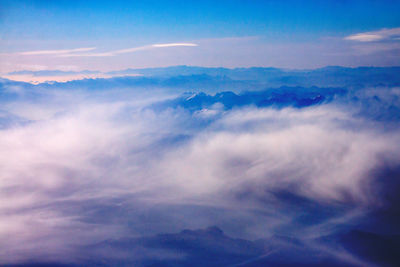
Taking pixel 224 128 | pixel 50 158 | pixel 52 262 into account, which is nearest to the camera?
pixel 52 262

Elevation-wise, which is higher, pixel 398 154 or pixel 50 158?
pixel 398 154

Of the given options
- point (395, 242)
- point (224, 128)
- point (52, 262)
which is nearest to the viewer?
point (52, 262)

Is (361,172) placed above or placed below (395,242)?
above

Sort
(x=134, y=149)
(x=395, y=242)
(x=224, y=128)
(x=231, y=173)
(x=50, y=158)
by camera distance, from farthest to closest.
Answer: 1. (x=224, y=128)
2. (x=134, y=149)
3. (x=50, y=158)
4. (x=231, y=173)
5. (x=395, y=242)

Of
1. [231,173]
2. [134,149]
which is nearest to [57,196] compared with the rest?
[134,149]

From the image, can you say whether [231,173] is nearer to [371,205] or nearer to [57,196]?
[371,205]

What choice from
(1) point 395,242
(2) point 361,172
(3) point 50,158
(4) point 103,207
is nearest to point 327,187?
(2) point 361,172

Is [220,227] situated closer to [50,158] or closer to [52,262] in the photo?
[52,262]

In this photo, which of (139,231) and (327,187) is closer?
(139,231)

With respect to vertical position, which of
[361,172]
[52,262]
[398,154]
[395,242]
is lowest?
[52,262]
